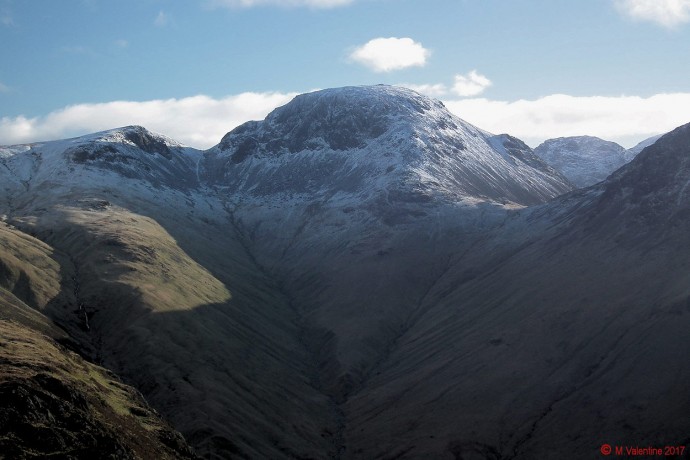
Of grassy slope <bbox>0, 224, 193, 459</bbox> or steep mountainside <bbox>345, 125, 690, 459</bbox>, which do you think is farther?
steep mountainside <bbox>345, 125, 690, 459</bbox>

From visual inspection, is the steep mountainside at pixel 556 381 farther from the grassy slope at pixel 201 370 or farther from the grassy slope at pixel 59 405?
the grassy slope at pixel 59 405

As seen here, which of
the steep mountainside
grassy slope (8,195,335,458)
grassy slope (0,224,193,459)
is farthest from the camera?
grassy slope (8,195,335,458)

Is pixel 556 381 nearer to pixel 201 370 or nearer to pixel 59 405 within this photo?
pixel 201 370

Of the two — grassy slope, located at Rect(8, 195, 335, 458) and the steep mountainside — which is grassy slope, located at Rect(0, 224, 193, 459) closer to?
grassy slope, located at Rect(8, 195, 335, 458)

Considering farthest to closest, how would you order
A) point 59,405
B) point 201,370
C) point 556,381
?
point 201,370, point 556,381, point 59,405

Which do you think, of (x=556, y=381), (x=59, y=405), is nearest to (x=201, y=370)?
(x=59, y=405)

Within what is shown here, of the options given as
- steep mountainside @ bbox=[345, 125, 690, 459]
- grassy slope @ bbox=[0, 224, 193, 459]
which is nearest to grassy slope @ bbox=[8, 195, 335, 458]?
grassy slope @ bbox=[0, 224, 193, 459]

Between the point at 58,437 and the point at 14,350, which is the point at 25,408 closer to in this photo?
the point at 58,437

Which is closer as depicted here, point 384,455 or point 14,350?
point 14,350

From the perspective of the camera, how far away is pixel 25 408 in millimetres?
87875

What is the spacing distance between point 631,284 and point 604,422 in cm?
5807

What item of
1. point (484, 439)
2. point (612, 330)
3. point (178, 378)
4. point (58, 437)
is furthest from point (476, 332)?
point (58, 437)

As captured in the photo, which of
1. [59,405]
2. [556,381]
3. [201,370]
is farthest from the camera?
[201,370]

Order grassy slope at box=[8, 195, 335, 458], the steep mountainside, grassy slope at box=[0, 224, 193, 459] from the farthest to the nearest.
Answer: grassy slope at box=[8, 195, 335, 458], the steep mountainside, grassy slope at box=[0, 224, 193, 459]
